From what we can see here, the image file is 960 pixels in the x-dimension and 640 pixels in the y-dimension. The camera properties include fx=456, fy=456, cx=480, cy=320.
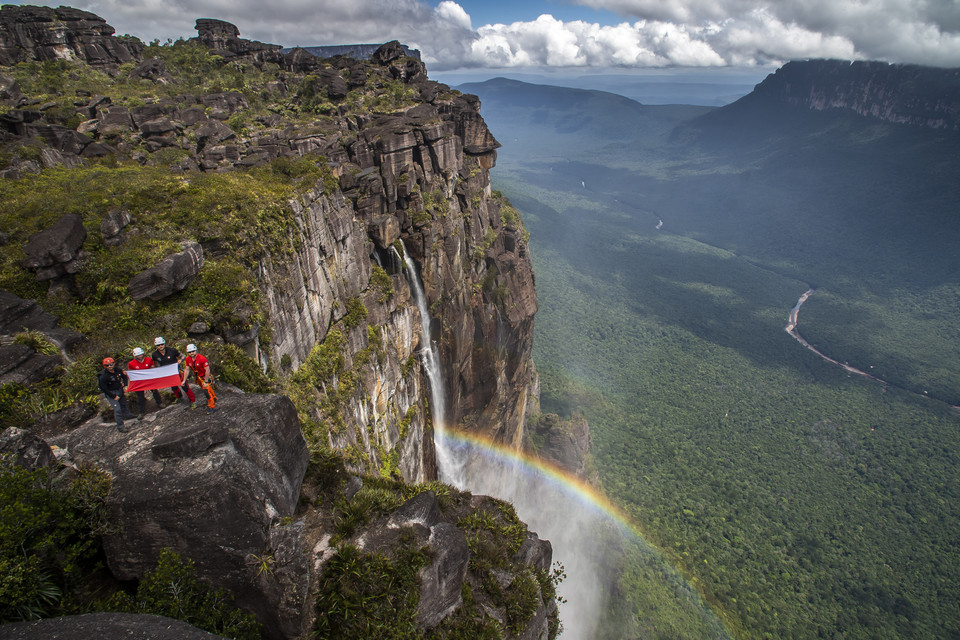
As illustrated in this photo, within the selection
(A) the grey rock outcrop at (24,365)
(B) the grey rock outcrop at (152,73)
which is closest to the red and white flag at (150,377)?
(A) the grey rock outcrop at (24,365)

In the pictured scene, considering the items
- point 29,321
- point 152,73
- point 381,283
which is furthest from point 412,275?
point 152,73

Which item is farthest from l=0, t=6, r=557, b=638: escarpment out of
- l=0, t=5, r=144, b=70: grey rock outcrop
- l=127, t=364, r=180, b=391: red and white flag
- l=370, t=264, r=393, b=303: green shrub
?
l=0, t=5, r=144, b=70: grey rock outcrop

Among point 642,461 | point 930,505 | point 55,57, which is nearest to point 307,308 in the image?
point 55,57

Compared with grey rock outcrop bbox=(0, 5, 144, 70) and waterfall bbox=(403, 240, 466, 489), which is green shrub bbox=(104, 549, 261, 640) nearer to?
waterfall bbox=(403, 240, 466, 489)

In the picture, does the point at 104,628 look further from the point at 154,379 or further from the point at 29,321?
the point at 29,321

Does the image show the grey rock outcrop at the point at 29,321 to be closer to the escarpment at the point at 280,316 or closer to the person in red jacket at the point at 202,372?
the escarpment at the point at 280,316

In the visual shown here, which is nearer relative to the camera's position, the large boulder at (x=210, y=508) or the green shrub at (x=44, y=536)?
the green shrub at (x=44, y=536)
